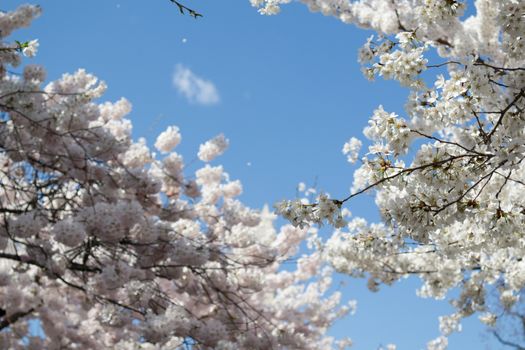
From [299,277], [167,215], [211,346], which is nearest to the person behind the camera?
[211,346]

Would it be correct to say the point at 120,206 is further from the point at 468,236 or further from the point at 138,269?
the point at 468,236

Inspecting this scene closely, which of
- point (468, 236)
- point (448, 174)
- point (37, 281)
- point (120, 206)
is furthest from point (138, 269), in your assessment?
point (448, 174)

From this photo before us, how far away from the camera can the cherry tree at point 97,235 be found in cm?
543

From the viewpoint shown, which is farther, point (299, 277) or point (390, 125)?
point (299, 277)

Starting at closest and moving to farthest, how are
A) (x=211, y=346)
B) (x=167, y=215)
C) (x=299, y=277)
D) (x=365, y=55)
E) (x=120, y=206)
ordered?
(x=365, y=55)
(x=120, y=206)
(x=211, y=346)
(x=167, y=215)
(x=299, y=277)

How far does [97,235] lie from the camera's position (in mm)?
5340

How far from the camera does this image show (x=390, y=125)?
3086 millimetres

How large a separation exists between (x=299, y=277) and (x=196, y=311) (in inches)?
213

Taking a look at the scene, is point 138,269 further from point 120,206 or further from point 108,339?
point 108,339

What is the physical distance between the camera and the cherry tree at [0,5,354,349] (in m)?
5.43

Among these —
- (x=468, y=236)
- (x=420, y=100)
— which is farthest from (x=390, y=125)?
(x=468, y=236)

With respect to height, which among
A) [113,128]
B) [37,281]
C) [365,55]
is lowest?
[365,55]

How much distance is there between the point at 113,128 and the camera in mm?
9211

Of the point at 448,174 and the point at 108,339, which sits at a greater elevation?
the point at 108,339
